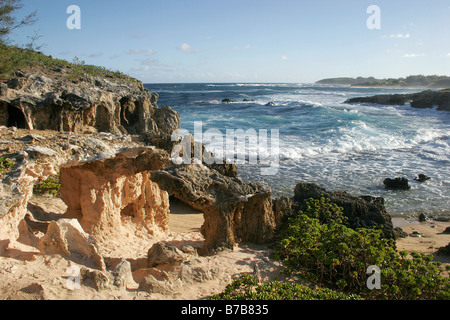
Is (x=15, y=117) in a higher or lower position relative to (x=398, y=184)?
higher

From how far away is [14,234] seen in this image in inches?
222

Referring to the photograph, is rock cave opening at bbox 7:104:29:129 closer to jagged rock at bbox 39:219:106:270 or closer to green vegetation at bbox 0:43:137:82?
green vegetation at bbox 0:43:137:82

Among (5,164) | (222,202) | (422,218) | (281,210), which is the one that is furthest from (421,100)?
(5,164)

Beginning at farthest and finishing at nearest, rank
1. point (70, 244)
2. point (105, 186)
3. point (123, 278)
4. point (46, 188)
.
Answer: point (46, 188), point (105, 186), point (70, 244), point (123, 278)

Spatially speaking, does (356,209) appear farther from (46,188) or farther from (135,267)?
(46,188)

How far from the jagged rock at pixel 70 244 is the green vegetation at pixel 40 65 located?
6.97 m

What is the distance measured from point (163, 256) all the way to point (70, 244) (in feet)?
5.22

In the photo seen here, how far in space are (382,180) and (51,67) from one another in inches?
557

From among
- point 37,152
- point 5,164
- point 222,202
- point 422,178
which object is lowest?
point 422,178

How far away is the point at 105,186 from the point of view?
23.4 ft

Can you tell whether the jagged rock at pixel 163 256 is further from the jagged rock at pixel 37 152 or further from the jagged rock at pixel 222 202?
the jagged rock at pixel 37 152
